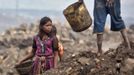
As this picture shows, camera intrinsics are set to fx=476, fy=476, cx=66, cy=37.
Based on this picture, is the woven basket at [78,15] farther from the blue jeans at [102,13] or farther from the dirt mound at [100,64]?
the dirt mound at [100,64]

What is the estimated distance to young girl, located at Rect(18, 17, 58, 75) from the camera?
650 cm

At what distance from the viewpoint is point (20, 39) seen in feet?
64.5

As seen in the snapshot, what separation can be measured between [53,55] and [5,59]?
7475 millimetres

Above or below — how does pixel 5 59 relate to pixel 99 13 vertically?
below

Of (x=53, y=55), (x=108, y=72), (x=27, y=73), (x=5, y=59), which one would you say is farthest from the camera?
(x=5, y=59)

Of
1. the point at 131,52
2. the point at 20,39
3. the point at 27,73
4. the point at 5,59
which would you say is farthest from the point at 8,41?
the point at 131,52

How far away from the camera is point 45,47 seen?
259 inches

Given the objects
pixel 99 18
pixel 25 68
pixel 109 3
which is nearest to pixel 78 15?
pixel 99 18

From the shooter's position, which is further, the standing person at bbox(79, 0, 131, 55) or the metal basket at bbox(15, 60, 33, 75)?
the metal basket at bbox(15, 60, 33, 75)

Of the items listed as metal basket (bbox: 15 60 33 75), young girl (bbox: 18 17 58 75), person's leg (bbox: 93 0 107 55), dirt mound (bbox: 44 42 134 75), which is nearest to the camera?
dirt mound (bbox: 44 42 134 75)

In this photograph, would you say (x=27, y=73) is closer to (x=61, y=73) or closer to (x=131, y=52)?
(x=61, y=73)

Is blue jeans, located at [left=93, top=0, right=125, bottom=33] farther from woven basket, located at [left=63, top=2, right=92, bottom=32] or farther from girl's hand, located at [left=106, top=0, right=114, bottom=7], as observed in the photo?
woven basket, located at [left=63, top=2, right=92, bottom=32]

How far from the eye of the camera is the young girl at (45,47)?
6496 millimetres

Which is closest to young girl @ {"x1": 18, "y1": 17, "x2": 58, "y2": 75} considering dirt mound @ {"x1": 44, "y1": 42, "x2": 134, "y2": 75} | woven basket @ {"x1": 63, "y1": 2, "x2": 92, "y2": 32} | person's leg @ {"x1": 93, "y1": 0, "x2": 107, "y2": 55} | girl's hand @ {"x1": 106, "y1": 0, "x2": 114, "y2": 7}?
dirt mound @ {"x1": 44, "y1": 42, "x2": 134, "y2": 75}
